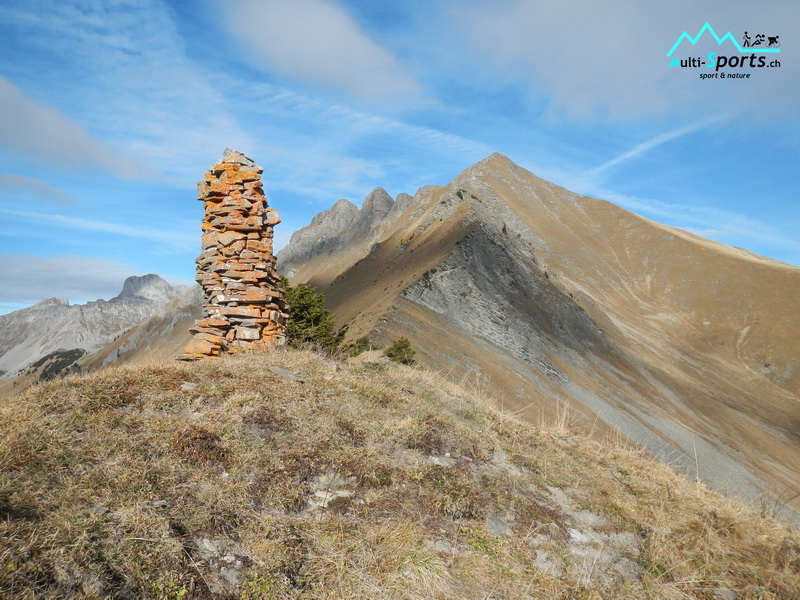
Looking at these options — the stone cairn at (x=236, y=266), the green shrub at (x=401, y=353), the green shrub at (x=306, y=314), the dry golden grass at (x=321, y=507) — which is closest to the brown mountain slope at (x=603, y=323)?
the dry golden grass at (x=321, y=507)

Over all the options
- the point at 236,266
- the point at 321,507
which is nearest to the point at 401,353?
the point at 236,266

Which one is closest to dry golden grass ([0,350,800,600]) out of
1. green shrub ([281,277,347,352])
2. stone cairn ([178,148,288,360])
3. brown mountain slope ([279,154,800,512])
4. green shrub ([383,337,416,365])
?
brown mountain slope ([279,154,800,512])

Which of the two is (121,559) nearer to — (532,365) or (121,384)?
(121,384)

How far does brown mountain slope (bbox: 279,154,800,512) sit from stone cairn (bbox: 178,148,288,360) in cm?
861

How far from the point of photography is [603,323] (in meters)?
61.9

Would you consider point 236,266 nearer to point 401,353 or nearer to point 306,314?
point 306,314

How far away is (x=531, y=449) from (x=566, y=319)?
43.0 metres

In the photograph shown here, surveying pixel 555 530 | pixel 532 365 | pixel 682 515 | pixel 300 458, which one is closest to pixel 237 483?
pixel 300 458

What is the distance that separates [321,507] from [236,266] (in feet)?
22.3

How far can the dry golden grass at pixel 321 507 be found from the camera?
3.50 metres

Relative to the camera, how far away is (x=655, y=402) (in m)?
40.7

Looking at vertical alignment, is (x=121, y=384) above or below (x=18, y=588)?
above

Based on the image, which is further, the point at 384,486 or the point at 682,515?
the point at 682,515

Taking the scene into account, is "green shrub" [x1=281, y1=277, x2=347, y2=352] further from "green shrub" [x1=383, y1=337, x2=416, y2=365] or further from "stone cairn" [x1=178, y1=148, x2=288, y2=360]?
"stone cairn" [x1=178, y1=148, x2=288, y2=360]
